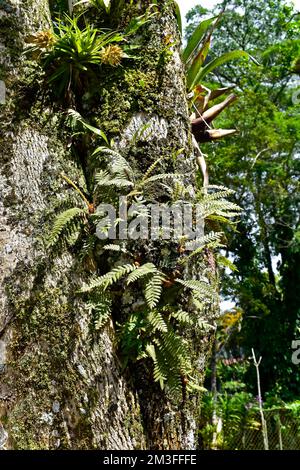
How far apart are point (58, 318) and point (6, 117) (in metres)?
0.88

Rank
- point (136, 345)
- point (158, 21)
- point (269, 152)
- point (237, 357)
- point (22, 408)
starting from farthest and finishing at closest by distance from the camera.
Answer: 1. point (237, 357)
2. point (269, 152)
3. point (158, 21)
4. point (136, 345)
5. point (22, 408)

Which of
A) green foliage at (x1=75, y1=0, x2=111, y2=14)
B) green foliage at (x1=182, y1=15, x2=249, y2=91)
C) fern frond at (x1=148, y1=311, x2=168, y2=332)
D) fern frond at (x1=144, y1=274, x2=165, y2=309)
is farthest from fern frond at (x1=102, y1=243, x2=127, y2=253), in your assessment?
green foliage at (x1=182, y1=15, x2=249, y2=91)

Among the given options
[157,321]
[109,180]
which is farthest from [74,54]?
[157,321]

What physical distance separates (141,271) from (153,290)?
9 centimetres

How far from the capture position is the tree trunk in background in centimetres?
200

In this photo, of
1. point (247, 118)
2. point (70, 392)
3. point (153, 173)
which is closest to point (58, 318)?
point (70, 392)

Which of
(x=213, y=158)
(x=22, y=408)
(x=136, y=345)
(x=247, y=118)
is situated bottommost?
(x=22, y=408)

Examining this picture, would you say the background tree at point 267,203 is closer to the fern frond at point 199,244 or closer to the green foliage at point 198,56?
the green foliage at point 198,56

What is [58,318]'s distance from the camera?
207cm

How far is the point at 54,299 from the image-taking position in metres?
2.09

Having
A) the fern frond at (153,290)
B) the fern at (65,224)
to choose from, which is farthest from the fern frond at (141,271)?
the fern at (65,224)

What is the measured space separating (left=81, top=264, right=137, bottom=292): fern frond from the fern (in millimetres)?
222

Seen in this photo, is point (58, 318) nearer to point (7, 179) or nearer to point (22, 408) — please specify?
point (22, 408)

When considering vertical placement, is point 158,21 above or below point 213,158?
below
